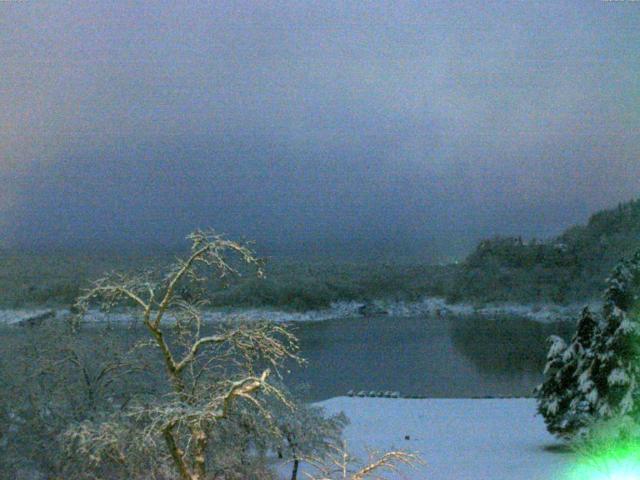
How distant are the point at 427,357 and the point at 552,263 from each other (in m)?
36.2

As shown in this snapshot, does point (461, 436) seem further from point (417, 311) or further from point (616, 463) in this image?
point (417, 311)

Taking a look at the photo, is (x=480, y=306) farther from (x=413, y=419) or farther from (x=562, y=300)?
(x=413, y=419)

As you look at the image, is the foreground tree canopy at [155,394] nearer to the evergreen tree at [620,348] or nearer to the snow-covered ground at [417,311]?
the evergreen tree at [620,348]

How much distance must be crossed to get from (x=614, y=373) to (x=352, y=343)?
3060 centimetres

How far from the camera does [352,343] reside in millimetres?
44938

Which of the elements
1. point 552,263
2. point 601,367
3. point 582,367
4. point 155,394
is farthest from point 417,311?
point 155,394

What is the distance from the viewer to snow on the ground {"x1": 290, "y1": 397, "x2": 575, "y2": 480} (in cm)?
1598

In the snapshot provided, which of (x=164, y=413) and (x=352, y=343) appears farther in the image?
(x=352, y=343)

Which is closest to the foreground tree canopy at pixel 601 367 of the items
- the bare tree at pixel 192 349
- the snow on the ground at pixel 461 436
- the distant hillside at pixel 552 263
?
the snow on the ground at pixel 461 436

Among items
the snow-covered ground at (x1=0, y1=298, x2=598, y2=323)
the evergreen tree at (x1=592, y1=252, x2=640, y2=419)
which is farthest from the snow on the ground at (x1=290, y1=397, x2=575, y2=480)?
the snow-covered ground at (x1=0, y1=298, x2=598, y2=323)

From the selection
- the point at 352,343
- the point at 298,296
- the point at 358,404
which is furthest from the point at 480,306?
the point at 358,404

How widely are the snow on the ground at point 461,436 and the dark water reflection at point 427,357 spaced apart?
11.8ft

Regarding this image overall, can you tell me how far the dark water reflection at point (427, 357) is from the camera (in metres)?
31.4

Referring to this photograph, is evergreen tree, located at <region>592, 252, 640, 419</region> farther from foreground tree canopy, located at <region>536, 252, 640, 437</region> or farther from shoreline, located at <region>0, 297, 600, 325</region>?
shoreline, located at <region>0, 297, 600, 325</region>
